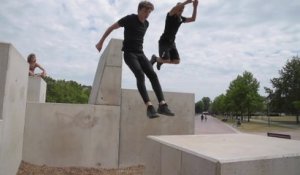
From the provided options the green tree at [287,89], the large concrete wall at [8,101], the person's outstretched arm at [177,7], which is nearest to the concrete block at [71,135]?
the large concrete wall at [8,101]

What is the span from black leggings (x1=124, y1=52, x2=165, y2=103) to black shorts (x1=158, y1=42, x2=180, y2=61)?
0.57 metres

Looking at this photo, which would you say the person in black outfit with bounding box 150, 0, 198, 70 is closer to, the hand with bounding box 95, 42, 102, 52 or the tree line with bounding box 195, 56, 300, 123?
the hand with bounding box 95, 42, 102, 52

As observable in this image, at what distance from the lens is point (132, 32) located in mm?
5234

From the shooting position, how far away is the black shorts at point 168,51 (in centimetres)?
574

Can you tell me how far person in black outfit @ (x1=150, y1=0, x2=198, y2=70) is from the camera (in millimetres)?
5414

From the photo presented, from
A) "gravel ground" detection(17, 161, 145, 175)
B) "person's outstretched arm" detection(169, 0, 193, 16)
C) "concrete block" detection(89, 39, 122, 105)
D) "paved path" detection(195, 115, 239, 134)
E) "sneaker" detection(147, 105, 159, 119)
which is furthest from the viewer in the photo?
"paved path" detection(195, 115, 239, 134)

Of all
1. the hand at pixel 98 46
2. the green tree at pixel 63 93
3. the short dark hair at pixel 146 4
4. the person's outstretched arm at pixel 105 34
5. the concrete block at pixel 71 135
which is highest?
the green tree at pixel 63 93

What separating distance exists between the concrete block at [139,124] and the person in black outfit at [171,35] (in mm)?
2640

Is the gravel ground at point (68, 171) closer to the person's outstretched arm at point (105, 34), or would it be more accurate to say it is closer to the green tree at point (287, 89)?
the person's outstretched arm at point (105, 34)

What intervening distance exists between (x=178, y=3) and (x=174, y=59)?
3.76ft

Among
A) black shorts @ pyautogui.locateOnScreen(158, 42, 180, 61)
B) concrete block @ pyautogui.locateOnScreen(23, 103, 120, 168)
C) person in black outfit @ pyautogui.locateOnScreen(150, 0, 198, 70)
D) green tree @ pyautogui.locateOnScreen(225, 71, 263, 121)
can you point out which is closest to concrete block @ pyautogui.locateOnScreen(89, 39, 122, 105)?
concrete block @ pyautogui.locateOnScreen(23, 103, 120, 168)

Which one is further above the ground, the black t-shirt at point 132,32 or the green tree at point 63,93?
the green tree at point 63,93

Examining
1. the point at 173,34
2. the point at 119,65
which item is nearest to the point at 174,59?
the point at 173,34

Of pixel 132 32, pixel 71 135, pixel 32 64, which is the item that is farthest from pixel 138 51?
pixel 32 64
